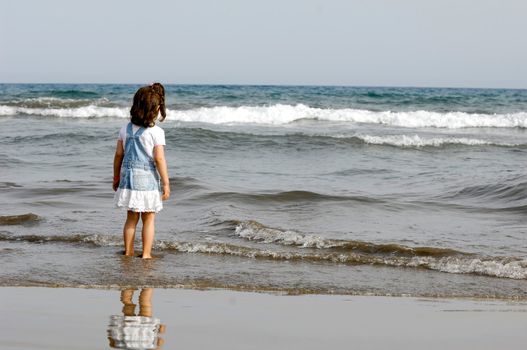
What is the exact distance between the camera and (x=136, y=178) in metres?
6.50

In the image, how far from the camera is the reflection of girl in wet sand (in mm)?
3842

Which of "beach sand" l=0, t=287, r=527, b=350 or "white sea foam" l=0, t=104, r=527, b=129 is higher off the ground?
"white sea foam" l=0, t=104, r=527, b=129

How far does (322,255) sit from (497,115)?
76.2 ft

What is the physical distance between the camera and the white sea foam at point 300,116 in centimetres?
2670

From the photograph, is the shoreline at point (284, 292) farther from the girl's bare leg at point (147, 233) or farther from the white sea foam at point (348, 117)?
the white sea foam at point (348, 117)

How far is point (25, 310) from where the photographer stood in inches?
182

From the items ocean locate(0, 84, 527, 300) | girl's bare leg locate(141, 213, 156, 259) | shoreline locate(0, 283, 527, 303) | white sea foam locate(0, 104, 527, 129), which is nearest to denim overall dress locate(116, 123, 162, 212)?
girl's bare leg locate(141, 213, 156, 259)

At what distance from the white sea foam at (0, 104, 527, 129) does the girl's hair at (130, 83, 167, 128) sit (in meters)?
19.8

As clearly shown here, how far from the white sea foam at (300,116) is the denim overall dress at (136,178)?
19747mm

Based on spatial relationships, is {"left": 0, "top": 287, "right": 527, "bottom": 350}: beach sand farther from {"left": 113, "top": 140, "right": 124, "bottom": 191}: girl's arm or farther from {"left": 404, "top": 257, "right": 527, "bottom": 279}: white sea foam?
{"left": 113, "top": 140, "right": 124, "bottom": 191}: girl's arm

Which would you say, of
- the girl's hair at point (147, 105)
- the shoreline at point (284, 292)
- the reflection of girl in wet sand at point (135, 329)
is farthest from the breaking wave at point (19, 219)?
the reflection of girl in wet sand at point (135, 329)

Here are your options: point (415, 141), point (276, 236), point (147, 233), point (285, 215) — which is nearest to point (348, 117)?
point (415, 141)

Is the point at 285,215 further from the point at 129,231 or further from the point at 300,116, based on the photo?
the point at 300,116

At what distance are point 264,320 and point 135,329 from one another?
77cm
